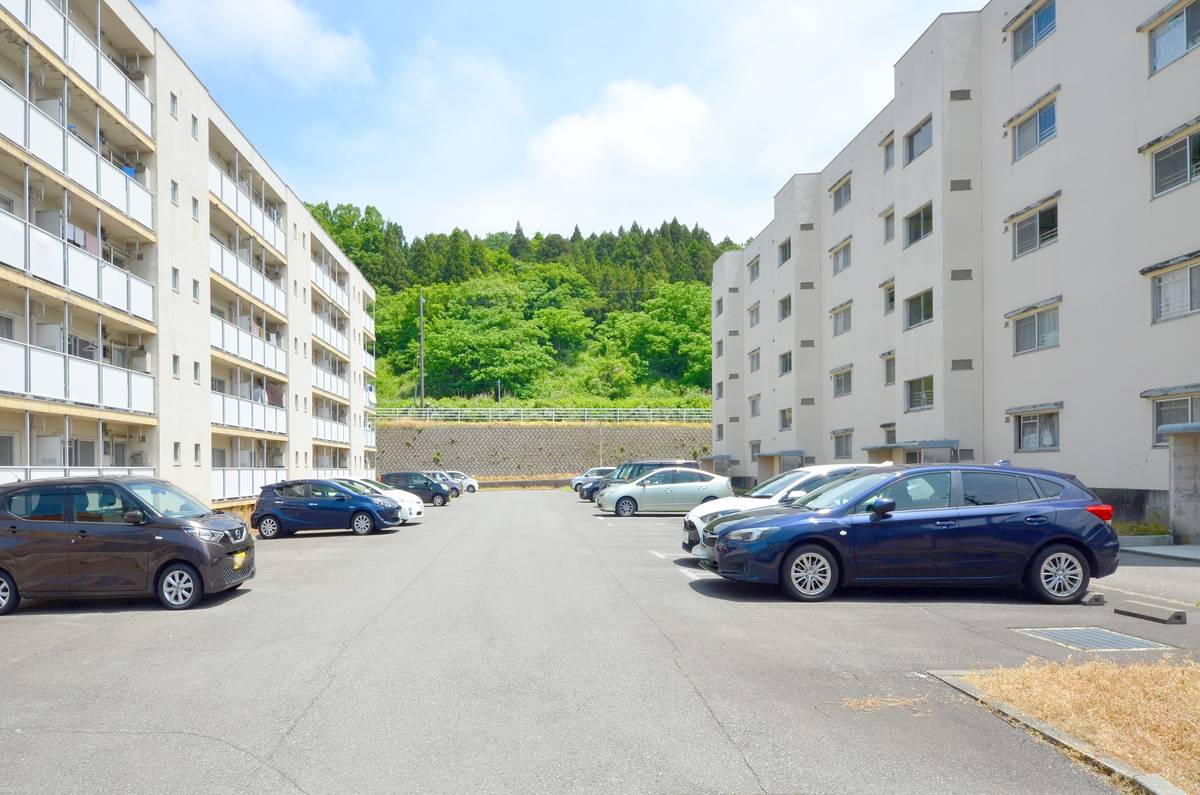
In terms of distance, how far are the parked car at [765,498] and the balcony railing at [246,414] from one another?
1862 cm

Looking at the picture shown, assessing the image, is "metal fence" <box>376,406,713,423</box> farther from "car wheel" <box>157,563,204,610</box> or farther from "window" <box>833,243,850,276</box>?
"car wheel" <box>157,563,204,610</box>

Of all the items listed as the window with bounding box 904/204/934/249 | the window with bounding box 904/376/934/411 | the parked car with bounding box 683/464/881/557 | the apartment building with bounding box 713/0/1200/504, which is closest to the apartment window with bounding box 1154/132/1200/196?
the apartment building with bounding box 713/0/1200/504

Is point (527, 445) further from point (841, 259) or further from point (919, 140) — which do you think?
point (919, 140)

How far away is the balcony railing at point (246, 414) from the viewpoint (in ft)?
94.9

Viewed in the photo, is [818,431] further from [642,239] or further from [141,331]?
[642,239]

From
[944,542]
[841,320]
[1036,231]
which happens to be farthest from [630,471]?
[944,542]

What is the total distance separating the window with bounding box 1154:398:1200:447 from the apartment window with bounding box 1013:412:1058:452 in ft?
11.7

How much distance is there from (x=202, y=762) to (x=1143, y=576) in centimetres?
1336

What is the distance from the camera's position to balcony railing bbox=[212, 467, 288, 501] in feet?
92.6

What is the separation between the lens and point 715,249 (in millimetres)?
114688

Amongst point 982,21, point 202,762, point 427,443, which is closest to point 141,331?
point 202,762

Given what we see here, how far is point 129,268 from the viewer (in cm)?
2455

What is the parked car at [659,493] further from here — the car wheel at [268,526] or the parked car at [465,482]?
the parked car at [465,482]

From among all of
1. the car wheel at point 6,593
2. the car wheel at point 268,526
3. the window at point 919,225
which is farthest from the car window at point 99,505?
the window at point 919,225
